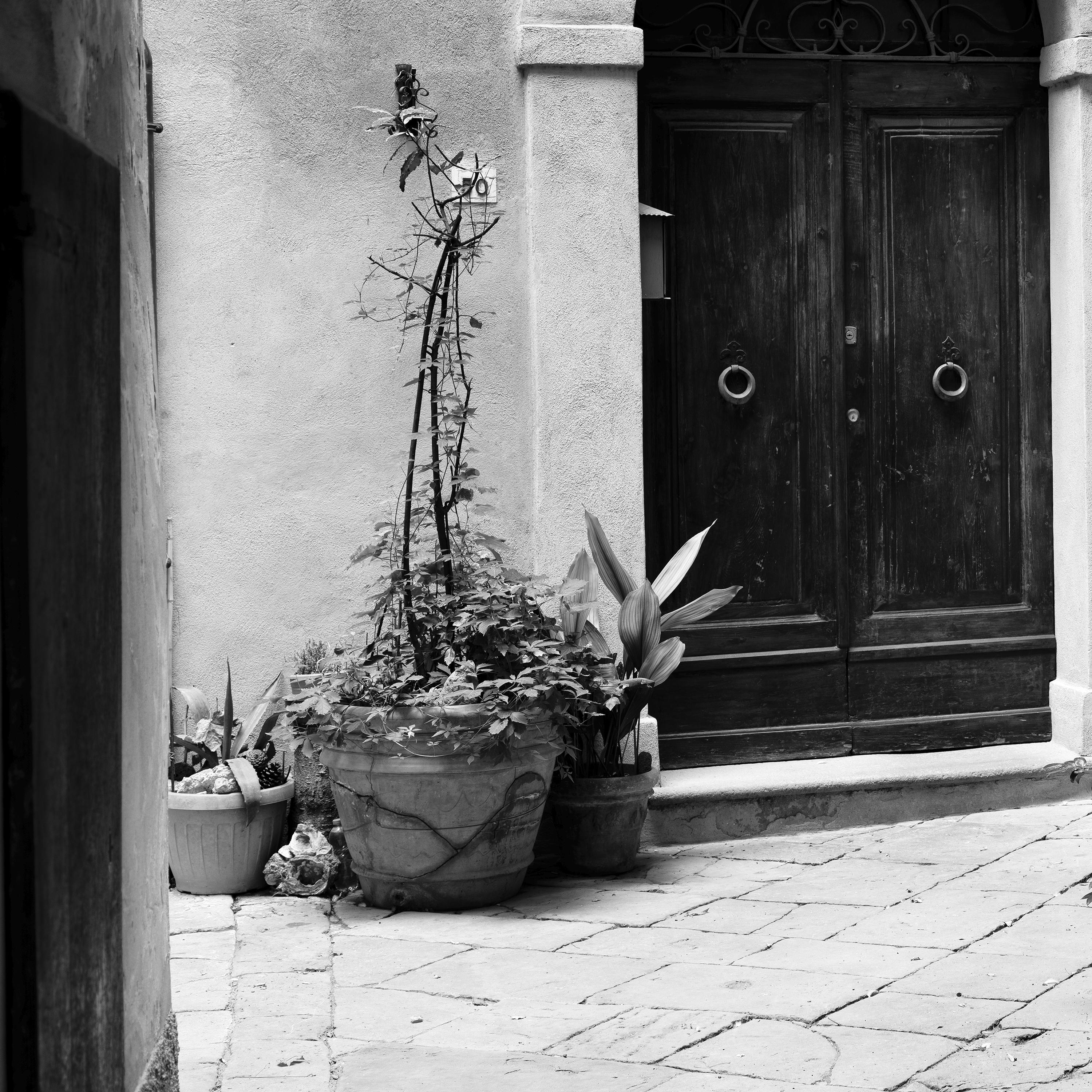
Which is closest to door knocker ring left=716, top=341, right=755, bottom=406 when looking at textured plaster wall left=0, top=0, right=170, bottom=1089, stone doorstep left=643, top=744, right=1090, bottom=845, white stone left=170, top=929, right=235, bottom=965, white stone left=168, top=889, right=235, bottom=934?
stone doorstep left=643, top=744, right=1090, bottom=845

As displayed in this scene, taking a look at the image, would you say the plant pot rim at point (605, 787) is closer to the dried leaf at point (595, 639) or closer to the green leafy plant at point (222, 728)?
the dried leaf at point (595, 639)

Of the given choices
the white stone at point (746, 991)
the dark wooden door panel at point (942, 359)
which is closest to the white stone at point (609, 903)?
the white stone at point (746, 991)

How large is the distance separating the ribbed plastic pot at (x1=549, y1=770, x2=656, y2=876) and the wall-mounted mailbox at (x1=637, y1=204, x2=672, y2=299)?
167cm

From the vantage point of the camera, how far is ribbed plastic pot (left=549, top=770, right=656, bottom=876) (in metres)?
5.08

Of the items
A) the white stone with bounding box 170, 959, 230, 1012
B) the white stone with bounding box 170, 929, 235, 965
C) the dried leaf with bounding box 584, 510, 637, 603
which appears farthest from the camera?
the dried leaf with bounding box 584, 510, 637, 603

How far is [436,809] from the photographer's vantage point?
4.67 metres

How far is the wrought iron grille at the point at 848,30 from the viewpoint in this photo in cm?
571

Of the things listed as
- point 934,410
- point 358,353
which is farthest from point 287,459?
point 934,410

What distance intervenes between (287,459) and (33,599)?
323 centimetres

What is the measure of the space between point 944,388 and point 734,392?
830mm

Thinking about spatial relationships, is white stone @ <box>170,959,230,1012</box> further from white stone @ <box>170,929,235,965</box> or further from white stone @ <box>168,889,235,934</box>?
white stone @ <box>168,889,235,934</box>

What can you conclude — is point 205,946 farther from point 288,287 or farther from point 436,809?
point 288,287

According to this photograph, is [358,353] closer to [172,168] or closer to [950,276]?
[172,168]

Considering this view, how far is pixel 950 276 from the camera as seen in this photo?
596cm
